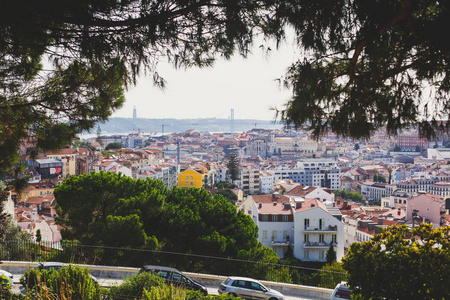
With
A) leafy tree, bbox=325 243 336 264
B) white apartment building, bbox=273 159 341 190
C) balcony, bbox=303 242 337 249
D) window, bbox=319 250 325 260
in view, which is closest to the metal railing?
leafy tree, bbox=325 243 336 264

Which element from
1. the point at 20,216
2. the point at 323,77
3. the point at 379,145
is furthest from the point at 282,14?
the point at 379,145

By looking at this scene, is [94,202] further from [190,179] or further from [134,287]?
[190,179]

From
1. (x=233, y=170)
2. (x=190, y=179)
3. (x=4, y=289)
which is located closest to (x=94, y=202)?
(x=4, y=289)

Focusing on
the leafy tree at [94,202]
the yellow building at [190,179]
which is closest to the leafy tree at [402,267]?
the leafy tree at [94,202]

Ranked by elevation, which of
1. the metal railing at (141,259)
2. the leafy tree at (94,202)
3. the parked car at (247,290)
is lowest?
the metal railing at (141,259)

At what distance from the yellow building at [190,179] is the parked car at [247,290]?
36843mm

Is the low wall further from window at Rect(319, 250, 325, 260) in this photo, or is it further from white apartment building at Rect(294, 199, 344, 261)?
window at Rect(319, 250, 325, 260)

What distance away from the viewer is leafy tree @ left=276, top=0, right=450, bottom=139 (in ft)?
7.44

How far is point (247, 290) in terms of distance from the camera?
5879 mm

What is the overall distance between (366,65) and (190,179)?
4061 cm

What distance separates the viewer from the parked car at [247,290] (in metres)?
5.86

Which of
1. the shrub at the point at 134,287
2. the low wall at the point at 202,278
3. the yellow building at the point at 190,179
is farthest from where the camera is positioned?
the yellow building at the point at 190,179

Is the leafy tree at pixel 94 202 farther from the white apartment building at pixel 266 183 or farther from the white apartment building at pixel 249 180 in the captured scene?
the white apartment building at pixel 266 183

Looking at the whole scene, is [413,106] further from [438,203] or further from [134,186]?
[438,203]
